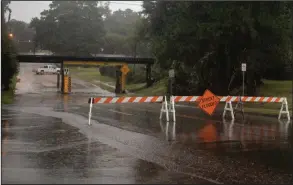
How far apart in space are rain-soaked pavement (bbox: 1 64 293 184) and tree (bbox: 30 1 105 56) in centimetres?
6115

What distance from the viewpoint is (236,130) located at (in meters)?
14.3

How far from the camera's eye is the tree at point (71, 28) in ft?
245

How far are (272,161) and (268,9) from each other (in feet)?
68.8

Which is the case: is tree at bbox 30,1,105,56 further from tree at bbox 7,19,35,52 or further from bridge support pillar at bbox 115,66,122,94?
bridge support pillar at bbox 115,66,122,94

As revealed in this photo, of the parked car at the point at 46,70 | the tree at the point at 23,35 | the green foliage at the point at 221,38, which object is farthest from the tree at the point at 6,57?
the parked car at the point at 46,70

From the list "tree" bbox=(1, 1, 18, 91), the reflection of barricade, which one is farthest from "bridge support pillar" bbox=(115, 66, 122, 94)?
the reflection of barricade

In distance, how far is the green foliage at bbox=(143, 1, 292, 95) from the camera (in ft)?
92.0

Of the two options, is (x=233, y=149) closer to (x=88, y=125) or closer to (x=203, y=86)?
(x=88, y=125)

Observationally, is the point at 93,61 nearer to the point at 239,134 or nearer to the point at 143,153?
the point at 239,134

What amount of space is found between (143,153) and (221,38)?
21.2 m

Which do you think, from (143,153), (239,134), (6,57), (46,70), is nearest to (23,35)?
(46,70)

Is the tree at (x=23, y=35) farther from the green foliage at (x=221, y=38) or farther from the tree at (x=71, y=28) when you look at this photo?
the green foliage at (x=221, y=38)

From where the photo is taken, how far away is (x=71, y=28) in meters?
77.6

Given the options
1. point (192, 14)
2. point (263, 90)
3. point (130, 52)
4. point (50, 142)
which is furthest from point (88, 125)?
point (130, 52)
